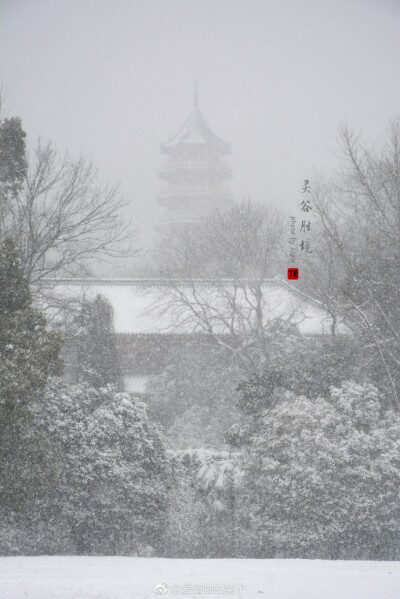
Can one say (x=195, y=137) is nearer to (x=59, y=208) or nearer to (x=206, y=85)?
(x=206, y=85)

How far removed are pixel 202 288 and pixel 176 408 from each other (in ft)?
9.41

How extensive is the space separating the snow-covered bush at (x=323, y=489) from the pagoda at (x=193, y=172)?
1666 cm

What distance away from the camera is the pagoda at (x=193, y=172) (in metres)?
24.4

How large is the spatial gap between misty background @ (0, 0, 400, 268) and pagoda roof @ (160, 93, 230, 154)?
28 cm

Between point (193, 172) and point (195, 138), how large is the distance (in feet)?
7.25

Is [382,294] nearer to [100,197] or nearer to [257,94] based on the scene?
[100,197]

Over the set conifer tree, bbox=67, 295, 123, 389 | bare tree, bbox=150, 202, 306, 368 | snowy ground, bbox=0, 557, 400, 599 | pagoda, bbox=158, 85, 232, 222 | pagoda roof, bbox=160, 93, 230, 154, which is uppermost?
pagoda roof, bbox=160, 93, 230, 154

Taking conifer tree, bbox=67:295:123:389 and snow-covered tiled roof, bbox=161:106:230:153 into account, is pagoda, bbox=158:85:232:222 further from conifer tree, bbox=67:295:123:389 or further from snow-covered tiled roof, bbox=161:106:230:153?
conifer tree, bbox=67:295:123:389

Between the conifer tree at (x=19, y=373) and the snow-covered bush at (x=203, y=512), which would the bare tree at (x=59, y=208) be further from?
the snow-covered bush at (x=203, y=512)

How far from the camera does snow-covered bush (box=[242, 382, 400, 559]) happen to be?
23.4 ft

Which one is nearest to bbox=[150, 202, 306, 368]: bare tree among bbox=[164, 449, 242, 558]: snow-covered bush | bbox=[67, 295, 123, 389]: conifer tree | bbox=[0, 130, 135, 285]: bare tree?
bbox=[67, 295, 123, 389]: conifer tree

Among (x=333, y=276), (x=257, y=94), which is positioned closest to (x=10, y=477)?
(x=333, y=276)

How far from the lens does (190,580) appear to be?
4656mm

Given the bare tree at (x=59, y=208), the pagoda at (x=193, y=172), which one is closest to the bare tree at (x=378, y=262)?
the bare tree at (x=59, y=208)
